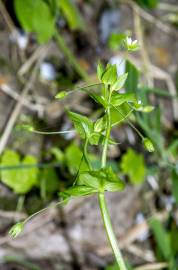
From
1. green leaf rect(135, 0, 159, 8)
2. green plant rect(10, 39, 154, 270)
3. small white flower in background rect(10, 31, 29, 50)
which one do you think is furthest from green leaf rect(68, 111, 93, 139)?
green leaf rect(135, 0, 159, 8)

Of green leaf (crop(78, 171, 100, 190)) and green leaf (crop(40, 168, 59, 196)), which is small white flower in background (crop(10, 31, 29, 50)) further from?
green leaf (crop(78, 171, 100, 190))

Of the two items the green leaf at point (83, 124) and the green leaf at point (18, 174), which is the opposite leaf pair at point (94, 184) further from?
the green leaf at point (18, 174)

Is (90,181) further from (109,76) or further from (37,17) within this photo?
(37,17)

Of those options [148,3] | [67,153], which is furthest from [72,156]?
[148,3]

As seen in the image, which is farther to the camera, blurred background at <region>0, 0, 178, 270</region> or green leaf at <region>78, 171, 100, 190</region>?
blurred background at <region>0, 0, 178, 270</region>

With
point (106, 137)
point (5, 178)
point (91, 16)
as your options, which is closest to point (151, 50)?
point (91, 16)
